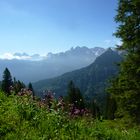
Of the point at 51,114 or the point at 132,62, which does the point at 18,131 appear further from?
the point at 132,62

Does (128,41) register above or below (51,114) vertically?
above

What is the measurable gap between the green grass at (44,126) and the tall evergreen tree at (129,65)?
12.2 metres

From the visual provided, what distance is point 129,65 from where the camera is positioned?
78.3ft

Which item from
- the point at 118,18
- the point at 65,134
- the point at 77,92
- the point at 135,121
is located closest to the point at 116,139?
the point at 65,134

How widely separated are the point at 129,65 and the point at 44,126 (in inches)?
570

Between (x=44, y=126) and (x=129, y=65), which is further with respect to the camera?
(x=129, y=65)

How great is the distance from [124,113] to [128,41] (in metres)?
4.93

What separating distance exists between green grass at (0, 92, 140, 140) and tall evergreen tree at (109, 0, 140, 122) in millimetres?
12223

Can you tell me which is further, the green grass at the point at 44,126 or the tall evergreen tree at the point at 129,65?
the tall evergreen tree at the point at 129,65

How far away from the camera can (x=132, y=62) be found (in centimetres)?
2380

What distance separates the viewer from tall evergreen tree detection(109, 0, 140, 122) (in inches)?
925

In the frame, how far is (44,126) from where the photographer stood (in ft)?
33.8

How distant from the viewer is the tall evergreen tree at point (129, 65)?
23.5 m

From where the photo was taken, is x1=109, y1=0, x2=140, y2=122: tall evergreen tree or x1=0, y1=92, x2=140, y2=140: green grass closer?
x1=0, y1=92, x2=140, y2=140: green grass
